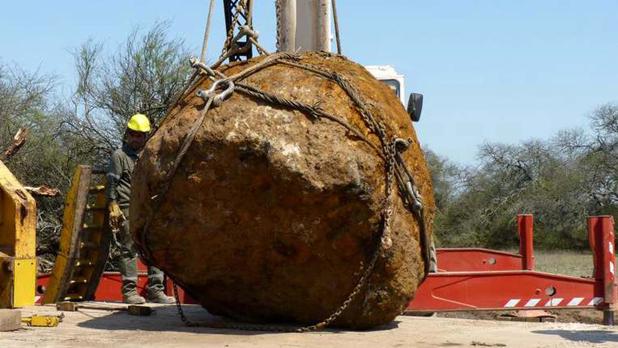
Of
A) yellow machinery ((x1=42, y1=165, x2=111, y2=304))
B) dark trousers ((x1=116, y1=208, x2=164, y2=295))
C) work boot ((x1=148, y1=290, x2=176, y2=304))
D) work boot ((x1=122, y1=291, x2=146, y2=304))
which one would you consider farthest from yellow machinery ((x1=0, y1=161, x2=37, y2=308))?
work boot ((x1=148, y1=290, x2=176, y2=304))

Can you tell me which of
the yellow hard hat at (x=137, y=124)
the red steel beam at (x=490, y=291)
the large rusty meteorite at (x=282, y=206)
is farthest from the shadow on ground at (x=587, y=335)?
the yellow hard hat at (x=137, y=124)

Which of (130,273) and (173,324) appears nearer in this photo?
(173,324)

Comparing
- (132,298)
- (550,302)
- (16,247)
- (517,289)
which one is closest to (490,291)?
(517,289)

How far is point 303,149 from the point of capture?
6238 mm

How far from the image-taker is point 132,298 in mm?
9508

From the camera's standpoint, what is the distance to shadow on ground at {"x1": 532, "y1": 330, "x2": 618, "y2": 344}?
243 inches

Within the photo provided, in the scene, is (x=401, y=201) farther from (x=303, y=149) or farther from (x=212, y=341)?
(x=212, y=341)

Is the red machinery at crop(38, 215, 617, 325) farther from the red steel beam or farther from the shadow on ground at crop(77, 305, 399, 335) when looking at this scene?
the shadow on ground at crop(77, 305, 399, 335)

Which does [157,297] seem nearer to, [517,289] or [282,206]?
[517,289]

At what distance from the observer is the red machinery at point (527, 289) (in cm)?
991

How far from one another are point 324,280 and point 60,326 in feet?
6.08

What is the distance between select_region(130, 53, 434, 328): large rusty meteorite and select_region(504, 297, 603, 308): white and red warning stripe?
3424mm

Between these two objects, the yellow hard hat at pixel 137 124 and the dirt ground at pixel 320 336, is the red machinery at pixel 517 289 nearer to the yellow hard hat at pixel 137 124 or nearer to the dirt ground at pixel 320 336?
the yellow hard hat at pixel 137 124

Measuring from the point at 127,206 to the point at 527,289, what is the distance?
3878mm
